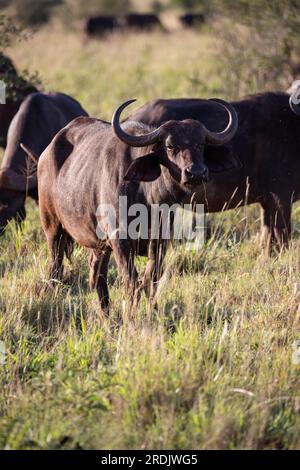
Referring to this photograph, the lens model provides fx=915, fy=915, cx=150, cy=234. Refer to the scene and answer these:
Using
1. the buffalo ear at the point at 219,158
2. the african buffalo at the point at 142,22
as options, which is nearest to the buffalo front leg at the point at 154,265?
the buffalo ear at the point at 219,158

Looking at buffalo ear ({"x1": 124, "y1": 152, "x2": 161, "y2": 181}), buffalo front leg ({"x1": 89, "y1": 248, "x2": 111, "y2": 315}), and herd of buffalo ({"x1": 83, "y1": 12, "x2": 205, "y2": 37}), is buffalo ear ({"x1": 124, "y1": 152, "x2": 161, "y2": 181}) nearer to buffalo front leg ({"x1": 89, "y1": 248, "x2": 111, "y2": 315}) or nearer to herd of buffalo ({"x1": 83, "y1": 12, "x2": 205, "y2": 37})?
buffalo front leg ({"x1": 89, "y1": 248, "x2": 111, "y2": 315})

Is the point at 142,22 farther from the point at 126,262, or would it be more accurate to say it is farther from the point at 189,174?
the point at 189,174

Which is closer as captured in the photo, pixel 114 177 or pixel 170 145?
pixel 170 145

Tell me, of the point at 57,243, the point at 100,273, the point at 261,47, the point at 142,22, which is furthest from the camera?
the point at 142,22

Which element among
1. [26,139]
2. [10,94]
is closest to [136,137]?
[26,139]

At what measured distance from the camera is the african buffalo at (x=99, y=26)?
1004 inches

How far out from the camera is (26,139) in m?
8.70

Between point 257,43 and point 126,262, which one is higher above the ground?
point 257,43

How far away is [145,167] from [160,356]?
152cm

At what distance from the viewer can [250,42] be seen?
13734mm

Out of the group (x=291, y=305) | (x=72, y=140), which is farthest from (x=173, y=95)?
(x=291, y=305)

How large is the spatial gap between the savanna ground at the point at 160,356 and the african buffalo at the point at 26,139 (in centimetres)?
51

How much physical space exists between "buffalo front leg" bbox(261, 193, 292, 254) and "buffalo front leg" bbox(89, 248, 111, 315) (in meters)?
1.58

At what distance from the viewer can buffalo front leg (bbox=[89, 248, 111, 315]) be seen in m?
6.03
